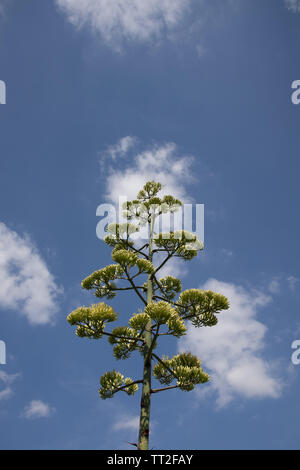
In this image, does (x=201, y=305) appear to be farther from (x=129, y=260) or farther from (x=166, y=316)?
(x=129, y=260)

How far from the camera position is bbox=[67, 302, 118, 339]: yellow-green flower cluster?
27.5 feet

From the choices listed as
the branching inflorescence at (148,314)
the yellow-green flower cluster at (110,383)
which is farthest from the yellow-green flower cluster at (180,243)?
the yellow-green flower cluster at (110,383)

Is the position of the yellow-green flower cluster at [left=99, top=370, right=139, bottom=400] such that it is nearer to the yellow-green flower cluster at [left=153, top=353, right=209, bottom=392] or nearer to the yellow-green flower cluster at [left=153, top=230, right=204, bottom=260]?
the yellow-green flower cluster at [left=153, top=353, right=209, bottom=392]

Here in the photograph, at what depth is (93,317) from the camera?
838 cm

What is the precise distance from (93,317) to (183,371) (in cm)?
274

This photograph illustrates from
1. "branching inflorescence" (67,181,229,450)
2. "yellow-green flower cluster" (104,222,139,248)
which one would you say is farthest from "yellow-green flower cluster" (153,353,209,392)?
"yellow-green flower cluster" (104,222,139,248)

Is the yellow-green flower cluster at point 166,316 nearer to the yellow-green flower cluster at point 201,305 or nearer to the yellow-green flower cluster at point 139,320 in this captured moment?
the yellow-green flower cluster at point 139,320

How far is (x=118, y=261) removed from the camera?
9.12 m

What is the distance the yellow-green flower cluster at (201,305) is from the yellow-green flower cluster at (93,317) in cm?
212
